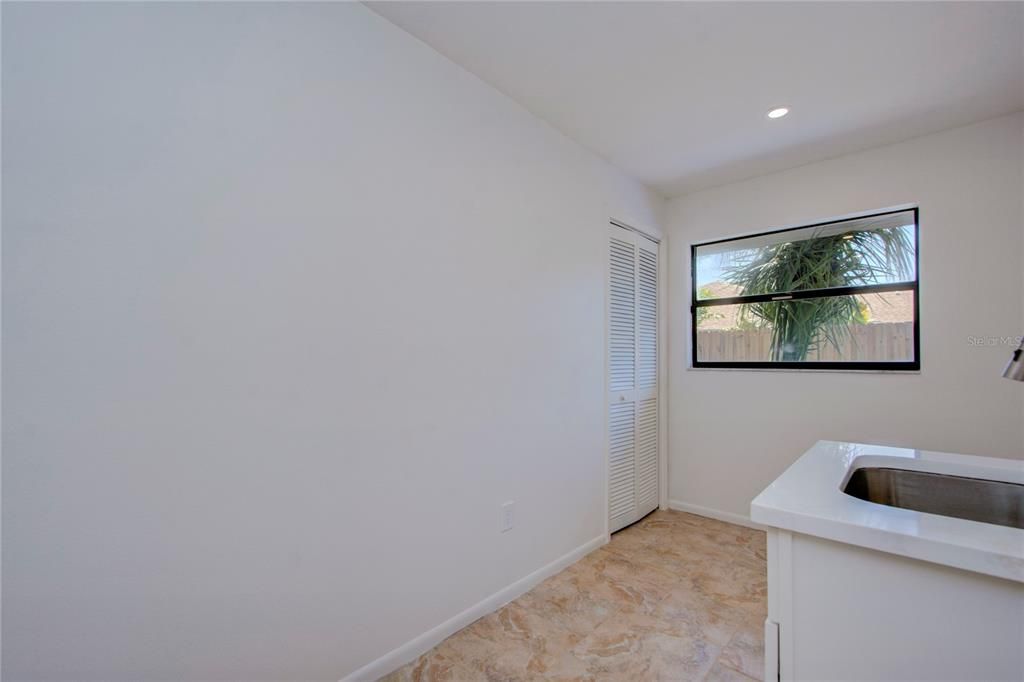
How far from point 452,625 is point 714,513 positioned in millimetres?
2180

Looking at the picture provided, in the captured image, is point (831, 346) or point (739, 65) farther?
point (831, 346)

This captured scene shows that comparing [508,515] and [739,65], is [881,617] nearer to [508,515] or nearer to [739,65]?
[508,515]

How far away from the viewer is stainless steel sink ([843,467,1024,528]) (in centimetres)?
134

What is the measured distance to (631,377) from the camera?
3086 mm

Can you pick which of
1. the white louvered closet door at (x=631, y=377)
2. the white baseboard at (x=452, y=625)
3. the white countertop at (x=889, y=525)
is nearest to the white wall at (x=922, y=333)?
the white louvered closet door at (x=631, y=377)

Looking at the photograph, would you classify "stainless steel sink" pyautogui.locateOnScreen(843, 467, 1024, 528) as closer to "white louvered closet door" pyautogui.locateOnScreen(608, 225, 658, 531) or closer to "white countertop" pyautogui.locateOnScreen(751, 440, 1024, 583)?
"white countertop" pyautogui.locateOnScreen(751, 440, 1024, 583)

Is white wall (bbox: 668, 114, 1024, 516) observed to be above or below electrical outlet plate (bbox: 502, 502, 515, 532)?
above

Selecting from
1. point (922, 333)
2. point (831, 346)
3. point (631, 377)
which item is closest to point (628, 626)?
point (631, 377)

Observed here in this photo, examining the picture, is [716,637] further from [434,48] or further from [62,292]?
[434,48]

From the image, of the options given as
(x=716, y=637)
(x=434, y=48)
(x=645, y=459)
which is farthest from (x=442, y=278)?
(x=645, y=459)

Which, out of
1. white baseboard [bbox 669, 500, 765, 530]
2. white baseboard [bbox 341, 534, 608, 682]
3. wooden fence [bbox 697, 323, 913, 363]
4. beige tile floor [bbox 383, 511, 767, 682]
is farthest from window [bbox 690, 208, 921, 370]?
white baseboard [bbox 341, 534, 608, 682]

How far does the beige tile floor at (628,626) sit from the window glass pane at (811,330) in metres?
1.28

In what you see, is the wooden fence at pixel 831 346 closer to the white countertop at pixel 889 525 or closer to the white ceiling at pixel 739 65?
the white ceiling at pixel 739 65

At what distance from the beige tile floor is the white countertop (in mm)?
917
